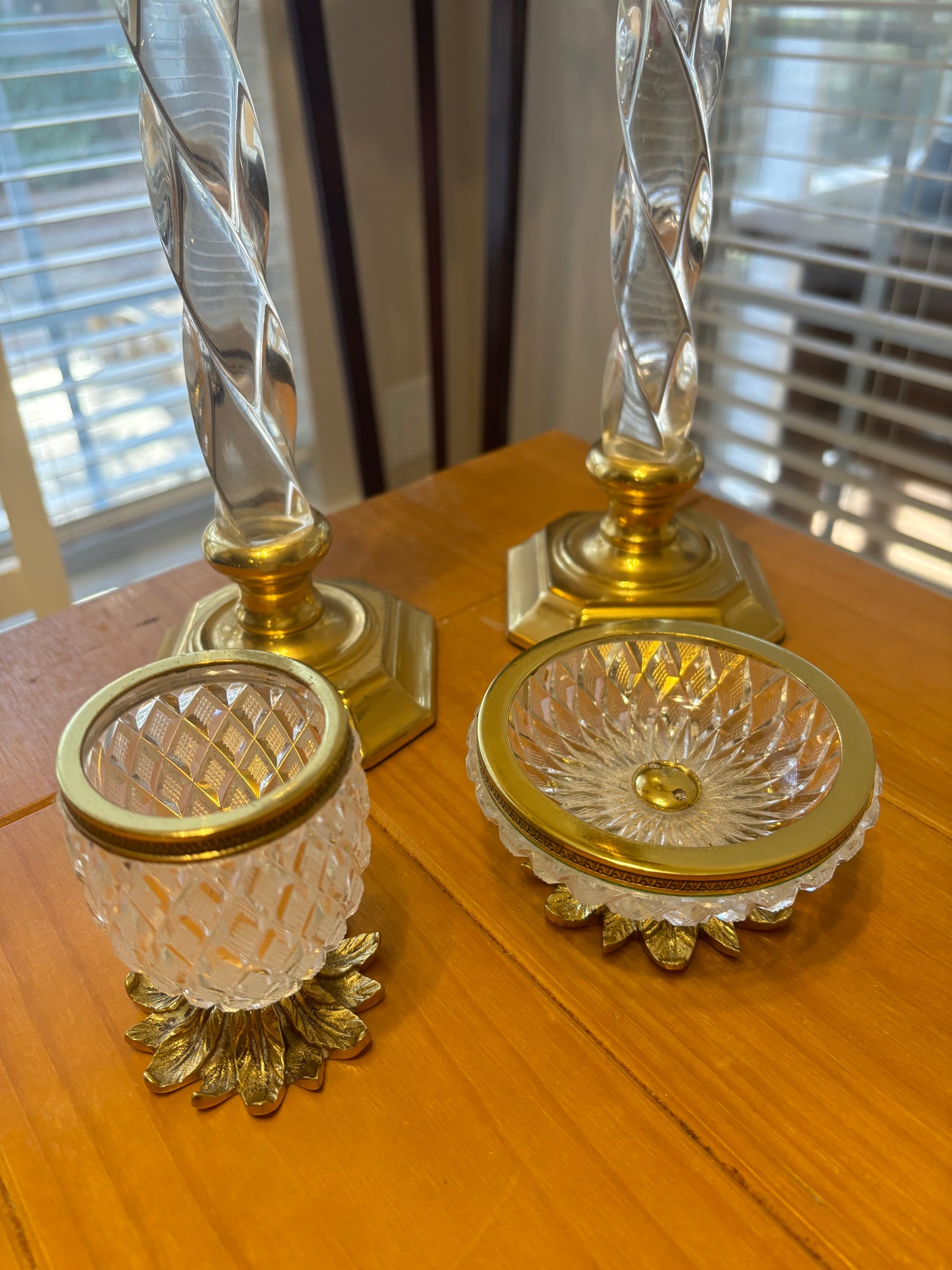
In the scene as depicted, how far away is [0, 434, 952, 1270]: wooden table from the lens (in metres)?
0.33

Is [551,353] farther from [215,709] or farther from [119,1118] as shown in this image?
[119,1118]

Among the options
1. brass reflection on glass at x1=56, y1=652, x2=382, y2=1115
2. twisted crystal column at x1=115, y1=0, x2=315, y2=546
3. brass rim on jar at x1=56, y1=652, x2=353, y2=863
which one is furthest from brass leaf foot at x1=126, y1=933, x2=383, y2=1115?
twisted crystal column at x1=115, y1=0, x2=315, y2=546

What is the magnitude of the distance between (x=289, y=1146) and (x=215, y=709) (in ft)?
0.56

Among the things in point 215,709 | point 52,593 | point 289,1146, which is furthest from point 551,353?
point 289,1146

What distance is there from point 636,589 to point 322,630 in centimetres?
19

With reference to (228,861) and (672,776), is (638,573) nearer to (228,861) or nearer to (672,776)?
(672,776)

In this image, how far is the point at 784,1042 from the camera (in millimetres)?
386

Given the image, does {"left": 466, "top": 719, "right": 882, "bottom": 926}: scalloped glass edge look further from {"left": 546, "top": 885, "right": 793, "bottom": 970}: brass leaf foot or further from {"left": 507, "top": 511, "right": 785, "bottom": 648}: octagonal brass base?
{"left": 507, "top": 511, "right": 785, "bottom": 648}: octagonal brass base

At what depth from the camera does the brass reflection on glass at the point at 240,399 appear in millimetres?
428

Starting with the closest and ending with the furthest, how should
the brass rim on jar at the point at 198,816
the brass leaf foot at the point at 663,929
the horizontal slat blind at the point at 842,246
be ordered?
the brass rim on jar at the point at 198,816
the brass leaf foot at the point at 663,929
the horizontal slat blind at the point at 842,246

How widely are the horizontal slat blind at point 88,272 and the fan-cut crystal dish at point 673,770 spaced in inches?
33.2

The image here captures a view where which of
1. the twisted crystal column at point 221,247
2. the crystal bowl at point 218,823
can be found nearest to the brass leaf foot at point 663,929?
the crystal bowl at point 218,823

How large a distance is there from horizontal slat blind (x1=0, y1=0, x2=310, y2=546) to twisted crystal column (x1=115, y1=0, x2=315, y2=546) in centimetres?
65

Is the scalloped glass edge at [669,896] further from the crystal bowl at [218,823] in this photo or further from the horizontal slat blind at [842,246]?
the horizontal slat blind at [842,246]
